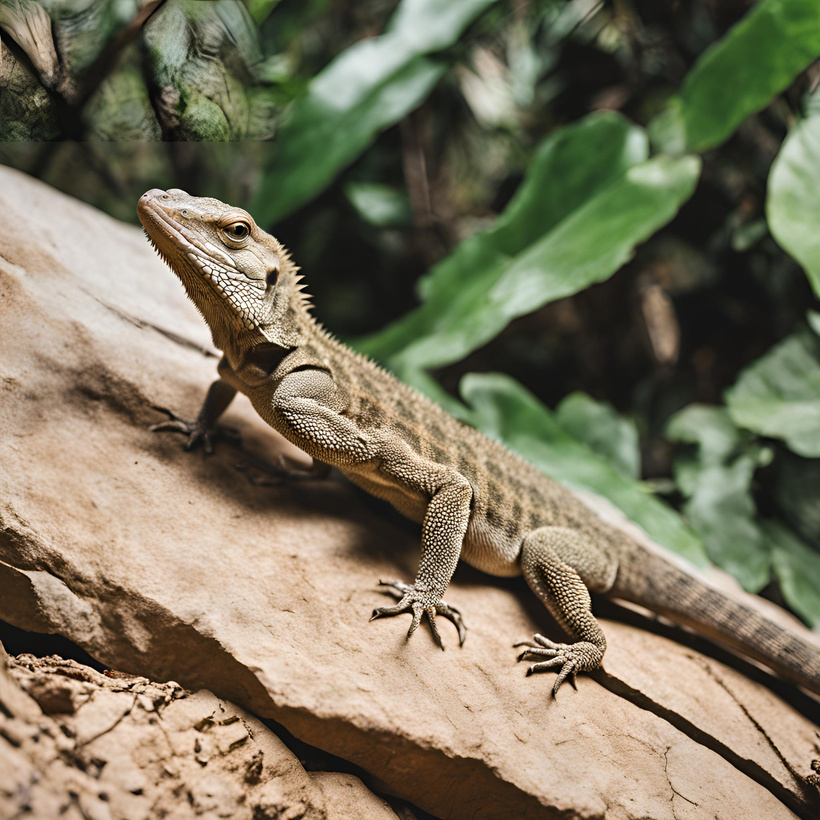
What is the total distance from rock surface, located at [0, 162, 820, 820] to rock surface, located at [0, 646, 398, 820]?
0.36 ft

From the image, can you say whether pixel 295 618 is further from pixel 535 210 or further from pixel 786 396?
pixel 786 396

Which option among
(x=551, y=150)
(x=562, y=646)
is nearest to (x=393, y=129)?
(x=551, y=150)

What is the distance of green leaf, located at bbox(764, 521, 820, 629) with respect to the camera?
3.83 m

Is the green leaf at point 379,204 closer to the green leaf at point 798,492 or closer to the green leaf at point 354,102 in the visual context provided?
the green leaf at point 354,102

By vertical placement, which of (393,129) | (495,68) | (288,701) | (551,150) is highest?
(495,68)

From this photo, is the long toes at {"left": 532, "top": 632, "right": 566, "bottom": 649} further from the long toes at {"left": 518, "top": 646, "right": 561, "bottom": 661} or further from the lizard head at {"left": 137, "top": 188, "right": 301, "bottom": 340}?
the lizard head at {"left": 137, "top": 188, "right": 301, "bottom": 340}

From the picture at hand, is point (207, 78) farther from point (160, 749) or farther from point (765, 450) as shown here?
point (765, 450)

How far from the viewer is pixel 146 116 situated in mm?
2389

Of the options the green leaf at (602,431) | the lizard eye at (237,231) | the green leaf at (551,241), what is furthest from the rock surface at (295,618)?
the green leaf at (602,431)

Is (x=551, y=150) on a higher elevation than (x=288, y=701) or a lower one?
higher

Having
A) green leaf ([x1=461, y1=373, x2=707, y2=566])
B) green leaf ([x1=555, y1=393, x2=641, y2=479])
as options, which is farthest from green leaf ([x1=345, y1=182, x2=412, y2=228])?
green leaf ([x1=555, y1=393, x2=641, y2=479])

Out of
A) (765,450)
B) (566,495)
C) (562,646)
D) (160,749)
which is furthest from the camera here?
(765,450)

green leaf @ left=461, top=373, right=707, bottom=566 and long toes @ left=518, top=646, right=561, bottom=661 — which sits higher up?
green leaf @ left=461, top=373, right=707, bottom=566

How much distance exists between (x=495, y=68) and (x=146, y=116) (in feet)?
19.2
